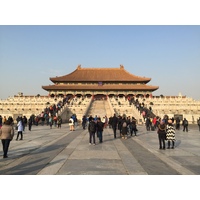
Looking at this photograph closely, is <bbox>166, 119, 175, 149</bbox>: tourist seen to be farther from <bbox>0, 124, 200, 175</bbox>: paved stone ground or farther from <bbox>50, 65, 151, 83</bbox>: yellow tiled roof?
<bbox>50, 65, 151, 83</bbox>: yellow tiled roof

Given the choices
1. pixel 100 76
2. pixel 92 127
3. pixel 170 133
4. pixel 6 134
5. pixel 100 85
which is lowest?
pixel 170 133

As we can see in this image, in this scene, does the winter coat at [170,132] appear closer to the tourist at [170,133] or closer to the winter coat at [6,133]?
the tourist at [170,133]

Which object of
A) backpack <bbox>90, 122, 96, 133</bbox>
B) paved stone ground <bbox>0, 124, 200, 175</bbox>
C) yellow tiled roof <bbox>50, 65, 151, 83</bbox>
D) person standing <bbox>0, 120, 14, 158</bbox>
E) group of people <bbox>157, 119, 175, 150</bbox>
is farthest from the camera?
yellow tiled roof <bbox>50, 65, 151, 83</bbox>

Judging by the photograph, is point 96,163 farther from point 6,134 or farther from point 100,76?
point 100,76

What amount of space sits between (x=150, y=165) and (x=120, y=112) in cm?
1928

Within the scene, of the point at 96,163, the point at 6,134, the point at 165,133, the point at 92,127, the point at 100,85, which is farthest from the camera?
the point at 100,85

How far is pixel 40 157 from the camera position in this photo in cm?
666

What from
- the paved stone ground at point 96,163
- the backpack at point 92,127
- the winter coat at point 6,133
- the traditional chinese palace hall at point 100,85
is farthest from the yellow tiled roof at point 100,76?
the paved stone ground at point 96,163

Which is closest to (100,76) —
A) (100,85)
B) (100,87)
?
(100,85)

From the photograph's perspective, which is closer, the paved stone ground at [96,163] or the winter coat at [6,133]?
the paved stone ground at [96,163]

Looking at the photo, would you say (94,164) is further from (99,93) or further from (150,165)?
(99,93)

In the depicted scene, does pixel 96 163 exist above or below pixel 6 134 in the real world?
below

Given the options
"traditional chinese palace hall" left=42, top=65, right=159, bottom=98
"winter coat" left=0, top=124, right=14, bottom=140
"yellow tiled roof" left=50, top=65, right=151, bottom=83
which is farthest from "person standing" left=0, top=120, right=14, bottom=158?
"yellow tiled roof" left=50, top=65, right=151, bottom=83
